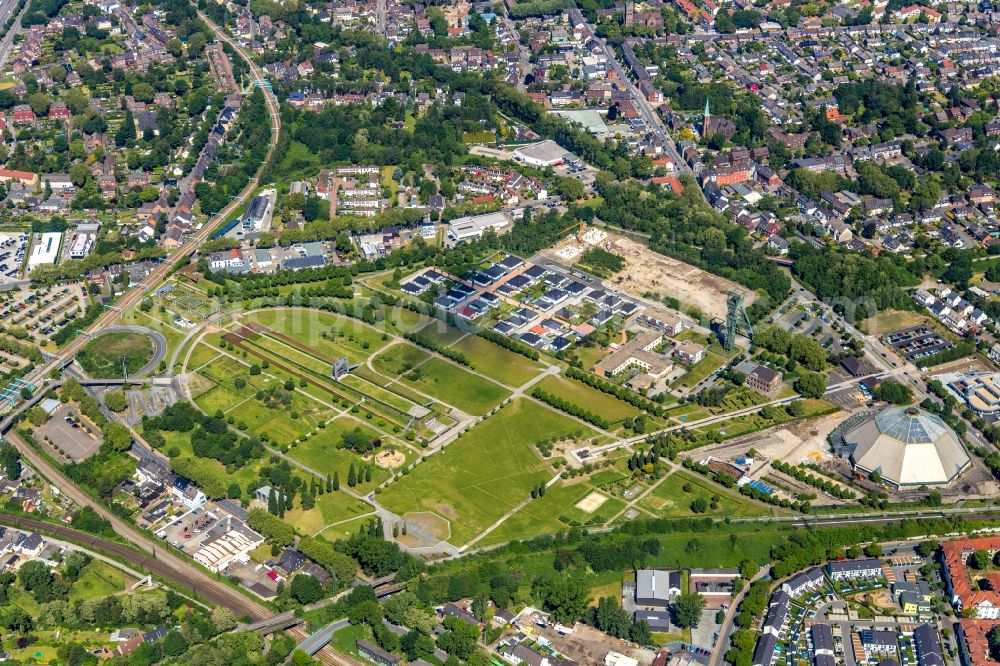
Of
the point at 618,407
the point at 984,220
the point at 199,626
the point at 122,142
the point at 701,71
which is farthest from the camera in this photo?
the point at 701,71

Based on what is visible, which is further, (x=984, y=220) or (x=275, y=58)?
(x=275, y=58)

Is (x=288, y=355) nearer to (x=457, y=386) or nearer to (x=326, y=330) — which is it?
(x=326, y=330)

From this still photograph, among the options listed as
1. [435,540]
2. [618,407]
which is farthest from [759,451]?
[435,540]

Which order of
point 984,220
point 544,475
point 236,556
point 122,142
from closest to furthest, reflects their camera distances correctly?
point 236,556 → point 544,475 → point 984,220 → point 122,142

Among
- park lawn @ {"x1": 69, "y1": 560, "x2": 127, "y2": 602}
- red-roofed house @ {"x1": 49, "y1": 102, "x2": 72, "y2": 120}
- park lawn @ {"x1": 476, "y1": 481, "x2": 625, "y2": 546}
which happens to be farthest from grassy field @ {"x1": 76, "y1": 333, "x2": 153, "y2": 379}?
red-roofed house @ {"x1": 49, "y1": 102, "x2": 72, "y2": 120}

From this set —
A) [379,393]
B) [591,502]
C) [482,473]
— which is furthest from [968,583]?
[379,393]

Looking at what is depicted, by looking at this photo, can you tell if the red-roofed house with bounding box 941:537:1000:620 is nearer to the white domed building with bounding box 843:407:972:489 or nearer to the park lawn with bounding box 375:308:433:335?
the white domed building with bounding box 843:407:972:489

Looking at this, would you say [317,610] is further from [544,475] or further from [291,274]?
[291,274]
